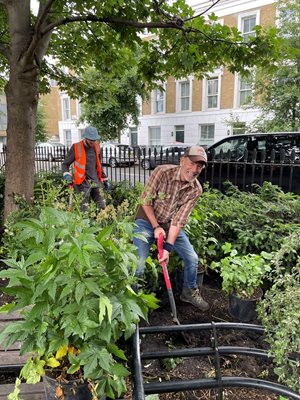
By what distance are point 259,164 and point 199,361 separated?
12.4 ft

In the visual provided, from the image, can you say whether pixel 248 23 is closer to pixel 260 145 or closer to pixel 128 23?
pixel 260 145

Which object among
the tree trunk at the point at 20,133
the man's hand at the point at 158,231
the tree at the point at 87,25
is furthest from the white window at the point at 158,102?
the man's hand at the point at 158,231

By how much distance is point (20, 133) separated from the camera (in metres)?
4.15

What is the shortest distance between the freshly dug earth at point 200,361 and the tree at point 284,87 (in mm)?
11360

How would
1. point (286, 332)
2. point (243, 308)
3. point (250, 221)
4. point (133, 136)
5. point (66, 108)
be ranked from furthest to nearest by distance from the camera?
1. point (66, 108)
2. point (133, 136)
3. point (250, 221)
4. point (243, 308)
5. point (286, 332)

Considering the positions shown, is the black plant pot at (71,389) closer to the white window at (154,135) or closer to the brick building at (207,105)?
the brick building at (207,105)

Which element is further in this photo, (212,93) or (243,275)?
(212,93)

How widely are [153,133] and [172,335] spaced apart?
26.5m

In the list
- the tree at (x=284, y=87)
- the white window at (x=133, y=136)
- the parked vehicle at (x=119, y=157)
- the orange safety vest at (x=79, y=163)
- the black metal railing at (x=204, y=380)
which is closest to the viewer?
the black metal railing at (x=204, y=380)

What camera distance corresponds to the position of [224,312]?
3.02 m

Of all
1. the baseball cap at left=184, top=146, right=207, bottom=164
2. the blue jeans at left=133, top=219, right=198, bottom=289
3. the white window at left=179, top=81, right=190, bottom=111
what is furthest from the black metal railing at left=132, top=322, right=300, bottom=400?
the white window at left=179, top=81, right=190, bottom=111

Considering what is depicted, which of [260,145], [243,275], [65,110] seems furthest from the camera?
[65,110]

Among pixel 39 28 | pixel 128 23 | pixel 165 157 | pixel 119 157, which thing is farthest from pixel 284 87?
pixel 39 28

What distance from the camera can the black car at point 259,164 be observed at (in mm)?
5188
